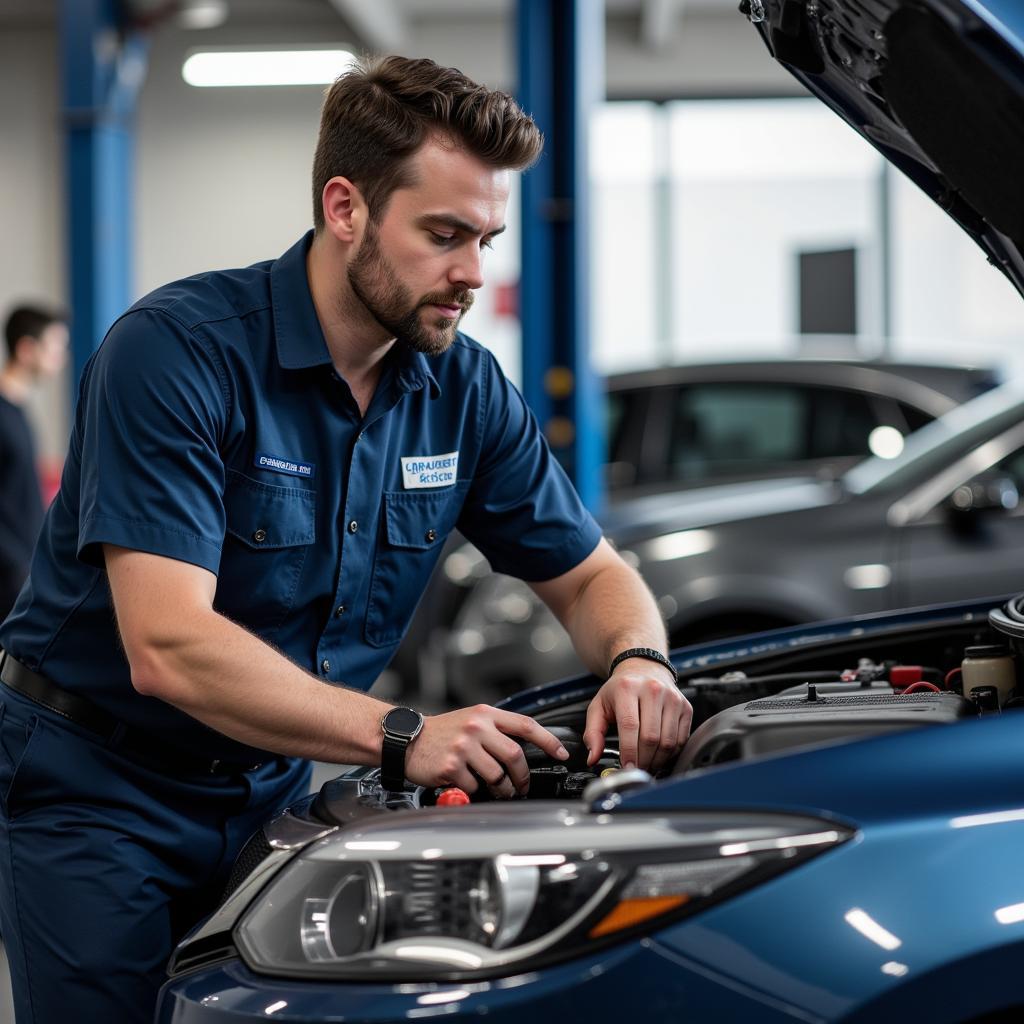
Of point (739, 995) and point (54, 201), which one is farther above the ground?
point (54, 201)

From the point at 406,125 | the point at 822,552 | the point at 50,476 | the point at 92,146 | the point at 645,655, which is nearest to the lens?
the point at 406,125

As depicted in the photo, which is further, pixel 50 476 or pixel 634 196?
pixel 634 196

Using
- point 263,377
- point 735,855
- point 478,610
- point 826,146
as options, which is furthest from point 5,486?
point 826,146

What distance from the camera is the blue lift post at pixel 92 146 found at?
753cm

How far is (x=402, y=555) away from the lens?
1.99 metres

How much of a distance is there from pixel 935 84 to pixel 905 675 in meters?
0.79

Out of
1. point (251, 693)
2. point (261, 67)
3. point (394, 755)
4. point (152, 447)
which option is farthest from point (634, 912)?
point (261, 67)

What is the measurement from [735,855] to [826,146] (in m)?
11.9

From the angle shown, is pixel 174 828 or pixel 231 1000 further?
pixel 174 828

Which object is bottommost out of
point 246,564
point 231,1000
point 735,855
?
point 231,1000

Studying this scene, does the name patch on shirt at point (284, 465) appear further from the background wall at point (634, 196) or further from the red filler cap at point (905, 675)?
the background wall at point (634, 196)

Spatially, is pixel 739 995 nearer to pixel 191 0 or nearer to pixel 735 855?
pixel 735 855

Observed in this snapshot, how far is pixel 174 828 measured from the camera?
70.5 inches

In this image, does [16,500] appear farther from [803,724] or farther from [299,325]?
[803,724]
